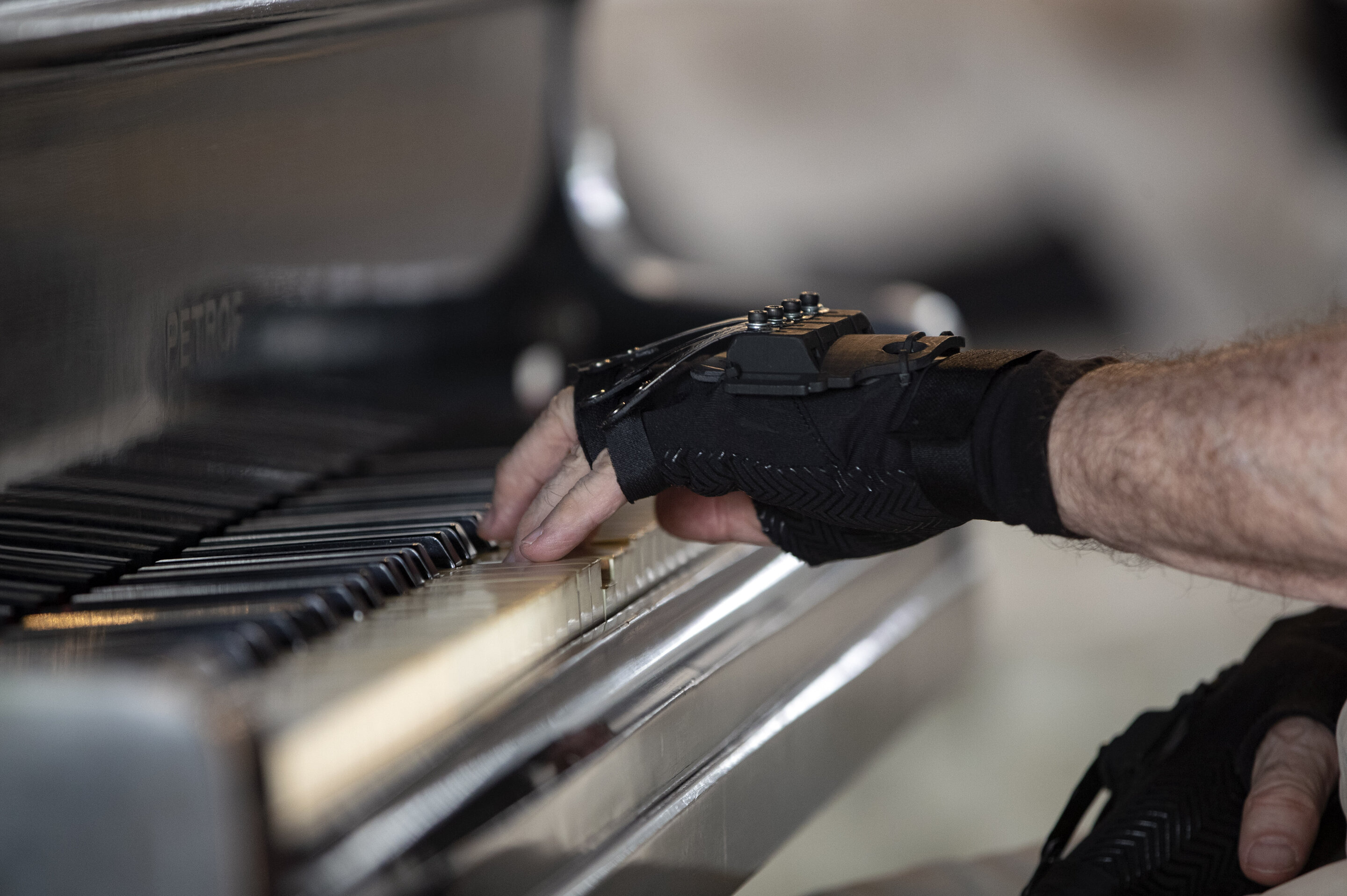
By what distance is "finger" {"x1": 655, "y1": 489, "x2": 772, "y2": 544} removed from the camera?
103 centimetres

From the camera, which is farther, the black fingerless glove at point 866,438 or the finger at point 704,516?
the finger at point 704,516

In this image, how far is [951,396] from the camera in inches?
32.7

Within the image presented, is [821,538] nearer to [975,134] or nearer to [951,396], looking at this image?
[951,396]

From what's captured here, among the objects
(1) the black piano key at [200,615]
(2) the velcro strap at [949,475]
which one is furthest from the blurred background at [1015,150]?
(1) the black piano key at [200,615]

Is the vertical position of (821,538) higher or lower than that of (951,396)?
lower

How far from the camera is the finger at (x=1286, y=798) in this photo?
914 mm

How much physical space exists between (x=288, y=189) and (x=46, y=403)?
0.35 metres

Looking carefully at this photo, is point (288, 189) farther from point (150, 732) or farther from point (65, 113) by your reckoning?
point (150, 732)

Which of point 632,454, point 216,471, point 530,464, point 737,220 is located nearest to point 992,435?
point 632,454

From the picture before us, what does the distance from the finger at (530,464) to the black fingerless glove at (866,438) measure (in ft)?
0.10

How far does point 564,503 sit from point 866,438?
0.72ft

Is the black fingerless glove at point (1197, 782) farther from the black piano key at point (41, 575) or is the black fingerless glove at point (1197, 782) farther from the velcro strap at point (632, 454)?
the black piano key at point (41, 575)

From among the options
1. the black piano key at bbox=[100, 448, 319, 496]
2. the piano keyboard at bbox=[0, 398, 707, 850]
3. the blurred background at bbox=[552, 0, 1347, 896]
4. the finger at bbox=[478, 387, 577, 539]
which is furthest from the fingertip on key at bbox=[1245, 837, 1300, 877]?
the blurred background at bbox=[552, 0, 1347, 896]

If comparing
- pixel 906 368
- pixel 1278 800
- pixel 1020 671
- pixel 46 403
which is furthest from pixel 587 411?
pixel 1020 671
